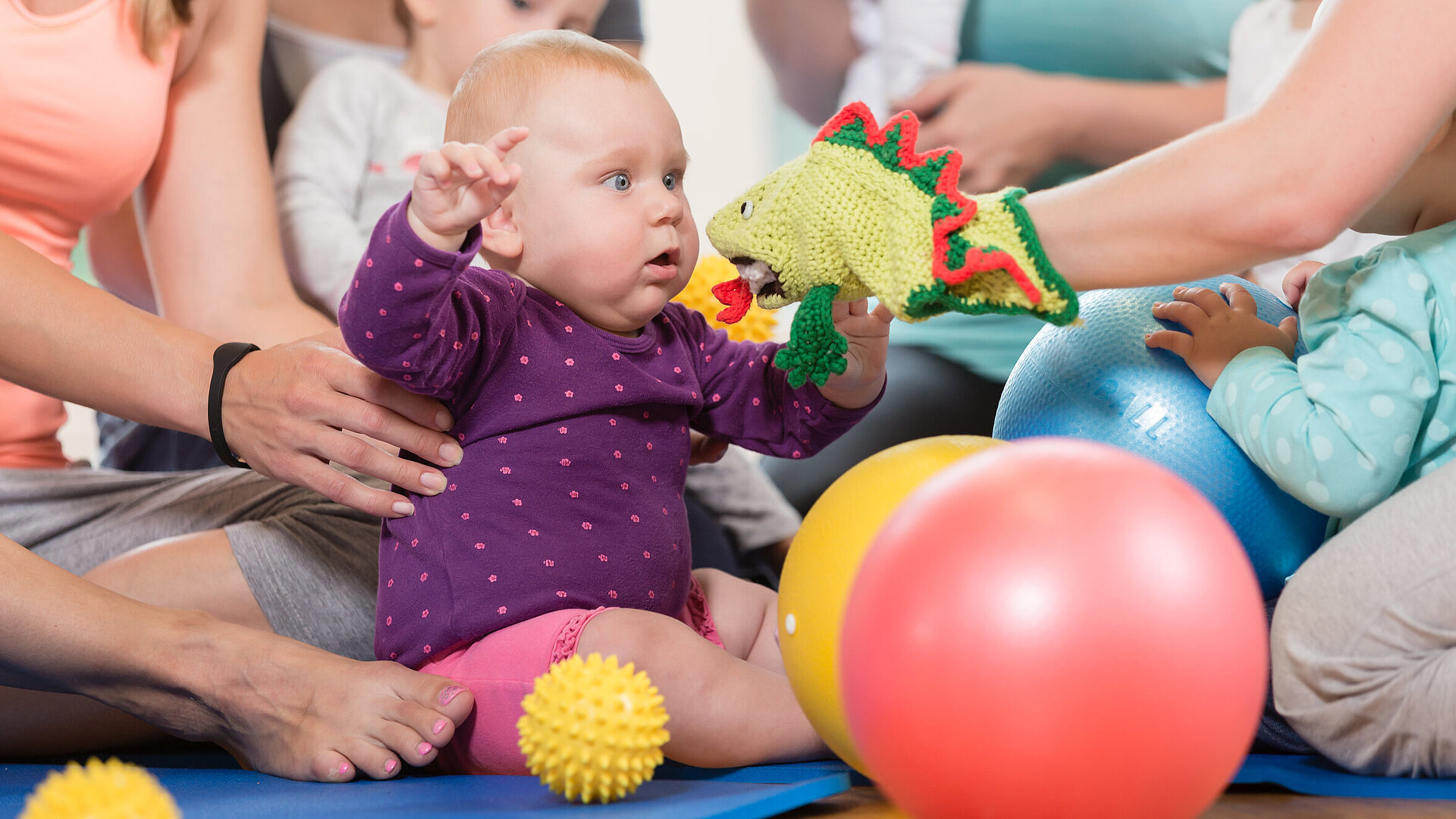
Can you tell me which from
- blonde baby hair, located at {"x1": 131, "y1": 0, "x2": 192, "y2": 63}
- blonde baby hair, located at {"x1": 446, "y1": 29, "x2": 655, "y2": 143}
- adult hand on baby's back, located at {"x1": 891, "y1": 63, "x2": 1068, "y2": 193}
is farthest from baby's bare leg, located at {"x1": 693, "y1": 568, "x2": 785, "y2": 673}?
adult hand on baby's back, located at {"x1": 891, "y1": 63, "x2": 1068, "y2": 193}

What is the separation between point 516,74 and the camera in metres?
1.03

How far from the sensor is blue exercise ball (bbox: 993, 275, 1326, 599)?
93cm

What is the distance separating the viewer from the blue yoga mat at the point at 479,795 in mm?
752

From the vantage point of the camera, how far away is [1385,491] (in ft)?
2.83

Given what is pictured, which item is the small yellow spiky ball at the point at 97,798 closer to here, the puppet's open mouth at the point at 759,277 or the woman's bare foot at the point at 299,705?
the woman's bare foot at the point at 299,705

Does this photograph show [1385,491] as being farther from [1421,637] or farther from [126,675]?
[126,675]

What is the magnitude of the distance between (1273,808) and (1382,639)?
15cm

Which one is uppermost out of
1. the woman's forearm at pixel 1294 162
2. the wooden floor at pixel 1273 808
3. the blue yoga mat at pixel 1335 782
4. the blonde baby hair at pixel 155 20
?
the blonde baby hair at pixel 155 20

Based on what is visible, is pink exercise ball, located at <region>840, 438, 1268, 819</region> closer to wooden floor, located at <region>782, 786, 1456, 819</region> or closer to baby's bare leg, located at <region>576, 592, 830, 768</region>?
wooden floor, located at <region>782, 786, 1456, 819</region>

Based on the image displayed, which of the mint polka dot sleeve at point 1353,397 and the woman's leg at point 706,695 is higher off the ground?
the mint polka dot sleeve at point 1353,397

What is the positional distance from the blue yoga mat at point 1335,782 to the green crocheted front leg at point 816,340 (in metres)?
0.45

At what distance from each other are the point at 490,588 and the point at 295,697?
19cm

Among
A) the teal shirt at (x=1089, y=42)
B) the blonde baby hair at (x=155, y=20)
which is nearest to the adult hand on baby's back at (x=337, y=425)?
the blonde baby hair at (x=155, y=20)

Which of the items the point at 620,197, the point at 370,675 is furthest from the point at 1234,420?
the point at 370,675
